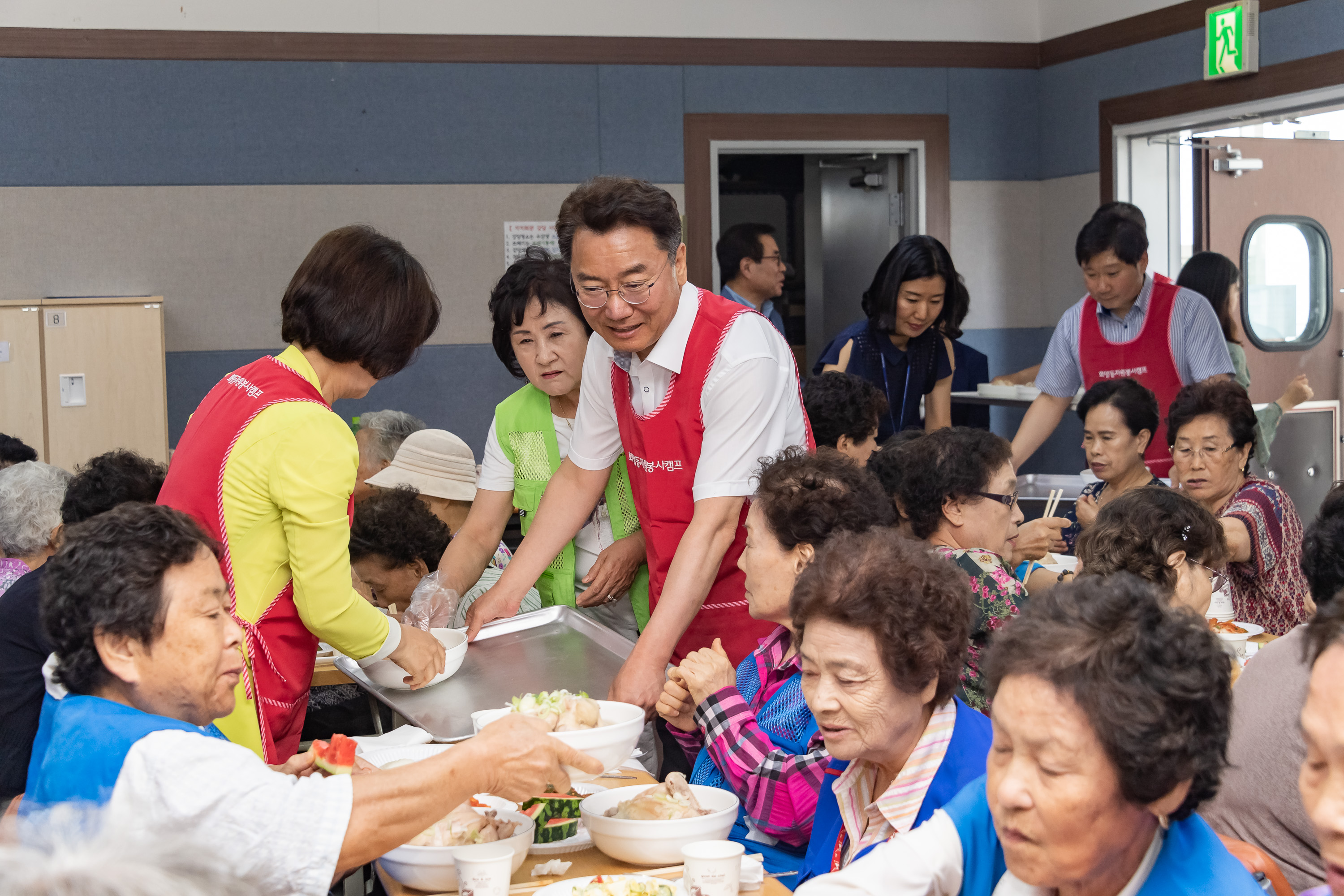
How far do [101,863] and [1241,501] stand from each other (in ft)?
10.2

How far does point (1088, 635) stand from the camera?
3.79ft

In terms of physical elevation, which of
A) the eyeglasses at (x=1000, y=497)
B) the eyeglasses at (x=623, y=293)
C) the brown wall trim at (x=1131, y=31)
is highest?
the brown wall trim at (x=1131, y=31)

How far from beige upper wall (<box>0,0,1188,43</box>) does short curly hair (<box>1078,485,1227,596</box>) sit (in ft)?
12.5

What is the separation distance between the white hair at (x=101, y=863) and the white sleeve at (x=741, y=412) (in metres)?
1.43

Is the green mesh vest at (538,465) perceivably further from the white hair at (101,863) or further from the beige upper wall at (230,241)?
the beige upper wall at (230,241)

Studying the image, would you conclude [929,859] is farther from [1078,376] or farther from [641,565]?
[1078,376]

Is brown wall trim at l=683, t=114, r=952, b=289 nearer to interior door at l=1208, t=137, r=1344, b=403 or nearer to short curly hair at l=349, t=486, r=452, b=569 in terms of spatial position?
interior door at l=1208, t=137, r=1344, b=403

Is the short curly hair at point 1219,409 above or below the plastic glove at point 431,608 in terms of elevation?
above

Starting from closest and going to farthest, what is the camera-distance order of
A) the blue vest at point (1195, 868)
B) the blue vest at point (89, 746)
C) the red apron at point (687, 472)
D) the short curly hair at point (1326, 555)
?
1. the blue vest at point (1195, 868)
2. the blue vest at point (89, 746)
3. the short curly hair at point (1326, 555)
4. the red apron at point (687, 472)

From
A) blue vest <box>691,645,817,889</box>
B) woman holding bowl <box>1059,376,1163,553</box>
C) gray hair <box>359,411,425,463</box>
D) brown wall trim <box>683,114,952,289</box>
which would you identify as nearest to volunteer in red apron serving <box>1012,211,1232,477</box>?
woman holding bowl <box>1059,376,1163,553</box>

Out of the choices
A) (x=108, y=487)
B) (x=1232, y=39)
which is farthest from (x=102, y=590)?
(x=1232, y=39)

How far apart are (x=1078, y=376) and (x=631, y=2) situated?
2.80 m

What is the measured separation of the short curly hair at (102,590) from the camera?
57.2 inches

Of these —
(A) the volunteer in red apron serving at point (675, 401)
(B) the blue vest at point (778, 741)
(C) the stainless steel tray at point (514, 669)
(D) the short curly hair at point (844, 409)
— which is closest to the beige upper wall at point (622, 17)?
(D) the short curly hair at point (844, 409)
